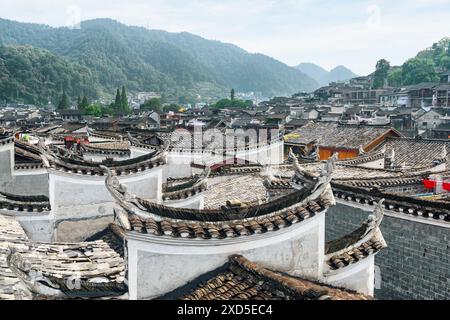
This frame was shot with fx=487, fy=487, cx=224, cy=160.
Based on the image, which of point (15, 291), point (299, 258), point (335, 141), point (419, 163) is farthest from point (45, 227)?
point (335, 141)

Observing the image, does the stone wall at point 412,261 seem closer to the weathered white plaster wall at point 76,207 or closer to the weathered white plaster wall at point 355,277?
the weathered white plaster wall at point 355,277

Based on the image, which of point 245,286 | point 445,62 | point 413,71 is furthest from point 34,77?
point 245,286

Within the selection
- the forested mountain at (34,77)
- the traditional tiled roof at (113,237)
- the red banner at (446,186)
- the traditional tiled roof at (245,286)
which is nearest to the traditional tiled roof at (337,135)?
the red banner at (446,186)

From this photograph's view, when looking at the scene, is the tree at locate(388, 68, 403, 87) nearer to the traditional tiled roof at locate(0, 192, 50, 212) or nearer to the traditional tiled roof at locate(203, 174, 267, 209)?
the traditional tiled roof at locate(203, 174, 267, 209)

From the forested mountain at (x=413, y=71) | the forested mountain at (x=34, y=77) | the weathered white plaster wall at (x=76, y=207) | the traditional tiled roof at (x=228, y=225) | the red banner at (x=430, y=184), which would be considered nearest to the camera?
the traditional tiled roof at (x=228, y=225)

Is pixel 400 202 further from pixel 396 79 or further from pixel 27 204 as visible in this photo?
pixel 396 79

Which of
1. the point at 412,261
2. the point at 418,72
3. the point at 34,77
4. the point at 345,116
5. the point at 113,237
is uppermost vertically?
the point at 34,77
